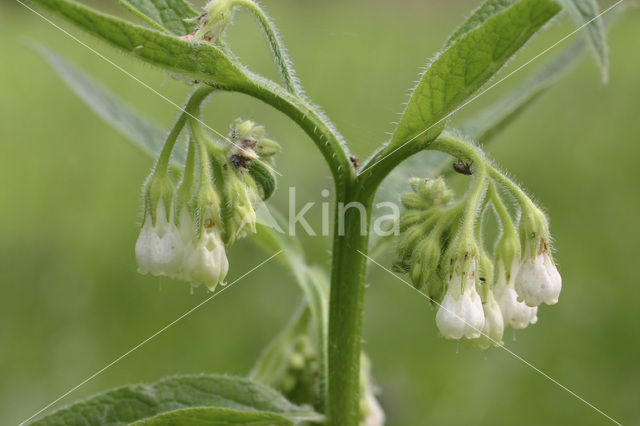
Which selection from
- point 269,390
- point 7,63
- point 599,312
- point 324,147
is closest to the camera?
point 324,147

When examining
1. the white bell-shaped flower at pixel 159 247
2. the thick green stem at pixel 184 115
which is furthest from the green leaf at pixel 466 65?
the white bell-shaped flower at pixel 159 247

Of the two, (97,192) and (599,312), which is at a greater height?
(97,192)

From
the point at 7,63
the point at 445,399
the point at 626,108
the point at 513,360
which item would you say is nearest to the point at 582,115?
the point at 626,108

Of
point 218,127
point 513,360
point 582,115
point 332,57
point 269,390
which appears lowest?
point 269,390

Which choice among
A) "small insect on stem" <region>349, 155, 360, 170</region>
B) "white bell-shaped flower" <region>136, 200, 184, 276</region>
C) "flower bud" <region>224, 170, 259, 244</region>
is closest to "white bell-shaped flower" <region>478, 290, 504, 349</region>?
"small insect on stem" <region>349, 155, 360, 170</region>

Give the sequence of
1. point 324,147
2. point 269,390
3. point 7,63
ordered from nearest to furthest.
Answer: point 324,147 < point 269,390 < point 7,63

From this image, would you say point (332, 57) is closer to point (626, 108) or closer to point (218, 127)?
point (218, 127)

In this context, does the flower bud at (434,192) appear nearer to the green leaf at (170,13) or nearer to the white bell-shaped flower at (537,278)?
the white bell-shaped flower at (537,278)
